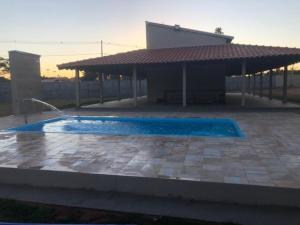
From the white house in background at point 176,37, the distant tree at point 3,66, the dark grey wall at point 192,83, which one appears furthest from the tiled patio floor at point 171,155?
the distant tree at point 3,66

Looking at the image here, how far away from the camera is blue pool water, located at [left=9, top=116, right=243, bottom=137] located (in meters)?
9.30

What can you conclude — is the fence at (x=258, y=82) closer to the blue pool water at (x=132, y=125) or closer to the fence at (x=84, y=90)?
the fence at (x=84, y=90)

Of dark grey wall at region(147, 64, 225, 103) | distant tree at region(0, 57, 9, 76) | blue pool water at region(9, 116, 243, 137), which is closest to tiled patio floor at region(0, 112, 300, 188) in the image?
blue pool water at region(9, 116, 243, 137)

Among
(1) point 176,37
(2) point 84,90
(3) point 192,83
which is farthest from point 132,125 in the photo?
(2) point 84,90

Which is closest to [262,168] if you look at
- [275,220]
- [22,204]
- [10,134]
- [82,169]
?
[275,220]

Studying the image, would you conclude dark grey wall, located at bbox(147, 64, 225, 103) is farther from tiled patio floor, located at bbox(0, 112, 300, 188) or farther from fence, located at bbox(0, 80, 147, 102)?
fence, located at bbox(0, 80, 147, 102)

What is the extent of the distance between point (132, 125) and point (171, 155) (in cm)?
522

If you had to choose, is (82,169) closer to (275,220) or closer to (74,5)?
(275,220)

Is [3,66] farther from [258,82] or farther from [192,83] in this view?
[258,82]

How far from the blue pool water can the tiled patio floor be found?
1483 mm

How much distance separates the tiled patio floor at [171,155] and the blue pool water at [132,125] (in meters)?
1.48

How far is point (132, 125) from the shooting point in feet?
34.9

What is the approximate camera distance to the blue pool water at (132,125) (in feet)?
30.5

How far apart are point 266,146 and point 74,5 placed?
48.6 ft
